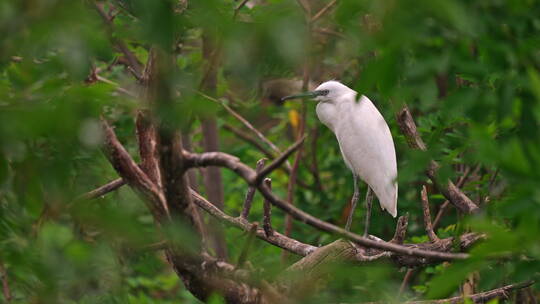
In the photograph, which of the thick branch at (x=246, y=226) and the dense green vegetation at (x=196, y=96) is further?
the thick branch at (x=246, y=226)

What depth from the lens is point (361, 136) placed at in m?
4.71

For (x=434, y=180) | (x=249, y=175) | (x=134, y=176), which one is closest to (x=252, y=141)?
(x=434, y=180)

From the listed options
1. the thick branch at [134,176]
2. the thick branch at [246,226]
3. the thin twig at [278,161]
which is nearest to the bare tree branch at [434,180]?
the thick branch at [246,226]

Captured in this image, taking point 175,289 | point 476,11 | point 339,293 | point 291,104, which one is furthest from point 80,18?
point 175,289

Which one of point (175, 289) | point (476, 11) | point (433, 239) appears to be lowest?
point (175, 289)

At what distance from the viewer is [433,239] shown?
9.75 ft

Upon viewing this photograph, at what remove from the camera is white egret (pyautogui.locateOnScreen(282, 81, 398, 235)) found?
4.54m

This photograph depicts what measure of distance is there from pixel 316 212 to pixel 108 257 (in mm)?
4008

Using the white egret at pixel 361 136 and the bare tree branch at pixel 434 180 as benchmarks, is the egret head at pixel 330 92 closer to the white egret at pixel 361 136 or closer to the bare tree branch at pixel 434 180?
the white egret at pixel 361 136

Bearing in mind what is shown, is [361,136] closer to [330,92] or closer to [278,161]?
[330,92]

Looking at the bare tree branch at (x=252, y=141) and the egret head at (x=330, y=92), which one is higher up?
the egret head at (x=330, y=92)

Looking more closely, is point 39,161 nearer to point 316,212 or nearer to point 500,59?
point 500,59

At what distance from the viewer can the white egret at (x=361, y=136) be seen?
14.9 feet

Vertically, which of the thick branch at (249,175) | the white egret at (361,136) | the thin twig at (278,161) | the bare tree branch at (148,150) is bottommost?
the white egret at (361,136)
